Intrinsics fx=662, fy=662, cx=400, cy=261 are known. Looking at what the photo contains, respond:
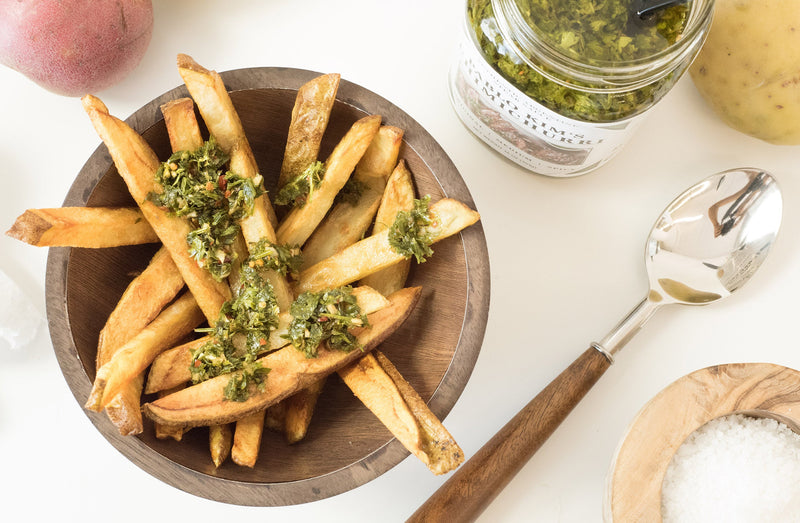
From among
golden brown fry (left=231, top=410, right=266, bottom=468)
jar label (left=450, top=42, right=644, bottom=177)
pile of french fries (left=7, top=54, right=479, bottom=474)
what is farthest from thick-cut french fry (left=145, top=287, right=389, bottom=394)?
jar label (left=450, top=42, right=644, bottom=177)

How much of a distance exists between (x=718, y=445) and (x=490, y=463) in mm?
394

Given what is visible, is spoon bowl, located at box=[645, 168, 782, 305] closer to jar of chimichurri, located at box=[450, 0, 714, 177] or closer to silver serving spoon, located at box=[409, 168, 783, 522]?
silver serving spoon, located at box=[409, 168, 783, 522]

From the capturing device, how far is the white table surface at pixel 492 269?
48.6 inches

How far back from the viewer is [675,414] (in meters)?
1.06

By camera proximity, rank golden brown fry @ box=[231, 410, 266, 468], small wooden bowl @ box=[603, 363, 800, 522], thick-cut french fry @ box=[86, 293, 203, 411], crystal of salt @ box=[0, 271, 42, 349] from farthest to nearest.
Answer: crystal of salt @ box=[0, 271, 42, 349] → small wooden bowl @ box=[603, 363, 800, 522] → golden brown fry @ box=[231, 410, 266, 468] → thick-cut french fry @ box=[86, 293, 203, 411]

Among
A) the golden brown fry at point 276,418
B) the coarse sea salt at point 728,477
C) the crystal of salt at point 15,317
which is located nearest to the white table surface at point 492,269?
the crystal of salt at point 15,317

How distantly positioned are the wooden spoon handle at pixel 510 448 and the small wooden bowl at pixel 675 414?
13 cm

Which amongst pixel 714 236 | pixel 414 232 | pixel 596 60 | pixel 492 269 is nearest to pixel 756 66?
pixel 714 236

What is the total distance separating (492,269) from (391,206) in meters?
0.36

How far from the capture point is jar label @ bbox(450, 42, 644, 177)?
3.36 ft

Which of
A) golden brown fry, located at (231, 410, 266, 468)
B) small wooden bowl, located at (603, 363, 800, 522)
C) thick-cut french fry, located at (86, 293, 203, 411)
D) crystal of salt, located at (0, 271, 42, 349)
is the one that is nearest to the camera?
thick-cut french fry, located at (86, 293, 203, 411)

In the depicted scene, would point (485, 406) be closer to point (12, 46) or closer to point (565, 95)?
point (565, 95)

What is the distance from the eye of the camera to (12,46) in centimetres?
110

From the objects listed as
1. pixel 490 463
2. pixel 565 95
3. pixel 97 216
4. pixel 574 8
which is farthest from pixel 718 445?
pixel 97 216
